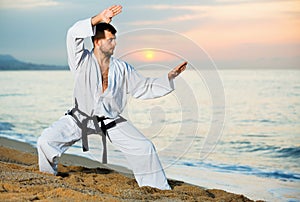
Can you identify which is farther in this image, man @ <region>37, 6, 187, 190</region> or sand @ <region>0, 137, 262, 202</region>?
man @ <region>37, 6, 187, 190</region>

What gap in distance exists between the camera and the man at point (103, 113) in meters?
5.30

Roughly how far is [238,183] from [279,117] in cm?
849

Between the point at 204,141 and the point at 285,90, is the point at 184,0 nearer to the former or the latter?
the point at 285,90

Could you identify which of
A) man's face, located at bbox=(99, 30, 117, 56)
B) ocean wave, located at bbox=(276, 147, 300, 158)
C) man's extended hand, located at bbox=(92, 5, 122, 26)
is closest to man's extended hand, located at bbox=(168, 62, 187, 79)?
man's face, located at bbox=(99, 30, 117, 56)

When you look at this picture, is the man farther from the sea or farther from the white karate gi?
the sea

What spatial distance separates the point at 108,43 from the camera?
209 inches

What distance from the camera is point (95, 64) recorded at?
17.6 feet

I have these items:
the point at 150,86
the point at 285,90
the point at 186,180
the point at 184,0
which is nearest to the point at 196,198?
the point at 150,86

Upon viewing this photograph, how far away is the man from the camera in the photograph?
5.30m

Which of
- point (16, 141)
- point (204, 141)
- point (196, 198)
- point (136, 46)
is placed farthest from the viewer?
point (16, 141)

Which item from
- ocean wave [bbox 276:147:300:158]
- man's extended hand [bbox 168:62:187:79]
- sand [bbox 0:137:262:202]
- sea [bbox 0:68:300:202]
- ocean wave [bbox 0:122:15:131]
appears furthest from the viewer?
ocean wave [bbox 0:122:15:131]

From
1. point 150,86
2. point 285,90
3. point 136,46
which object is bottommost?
point 285,90

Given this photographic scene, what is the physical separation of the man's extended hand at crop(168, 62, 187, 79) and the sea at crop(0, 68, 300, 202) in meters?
0.10

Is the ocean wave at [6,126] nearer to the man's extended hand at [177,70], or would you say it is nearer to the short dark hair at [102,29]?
the short dark hair at [102,29]
